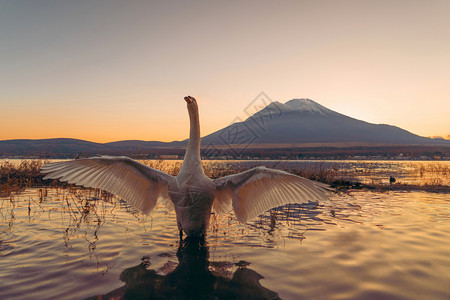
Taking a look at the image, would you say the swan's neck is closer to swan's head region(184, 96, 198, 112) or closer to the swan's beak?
swan's head region(184, 96, 198, 112)

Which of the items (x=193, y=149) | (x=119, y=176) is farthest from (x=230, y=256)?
(x=119, y=176)

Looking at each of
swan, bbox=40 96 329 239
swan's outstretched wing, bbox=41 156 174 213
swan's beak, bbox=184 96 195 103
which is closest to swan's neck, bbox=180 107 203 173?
swan, bbox=40 96 329 239

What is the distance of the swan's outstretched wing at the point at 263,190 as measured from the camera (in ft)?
19.3

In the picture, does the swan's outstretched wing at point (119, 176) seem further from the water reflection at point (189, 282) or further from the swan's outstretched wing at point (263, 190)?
the water reflection at point (189, 282)

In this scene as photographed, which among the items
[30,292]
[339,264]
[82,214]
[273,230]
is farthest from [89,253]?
[339,264]

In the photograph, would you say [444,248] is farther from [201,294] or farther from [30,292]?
[30,292]

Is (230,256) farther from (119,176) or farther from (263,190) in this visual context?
(119,176)

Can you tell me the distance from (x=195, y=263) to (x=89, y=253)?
7.41 feet

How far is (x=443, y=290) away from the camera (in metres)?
4.48

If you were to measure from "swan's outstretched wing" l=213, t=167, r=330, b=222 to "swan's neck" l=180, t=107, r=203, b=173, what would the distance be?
66cm

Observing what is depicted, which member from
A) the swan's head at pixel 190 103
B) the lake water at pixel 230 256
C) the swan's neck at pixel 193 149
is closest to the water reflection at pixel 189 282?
the lake water at pixel 230 256

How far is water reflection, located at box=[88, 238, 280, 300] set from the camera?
4.38 metres

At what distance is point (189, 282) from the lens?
481 centimetres

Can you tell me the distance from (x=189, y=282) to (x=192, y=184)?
2141 millimetres
